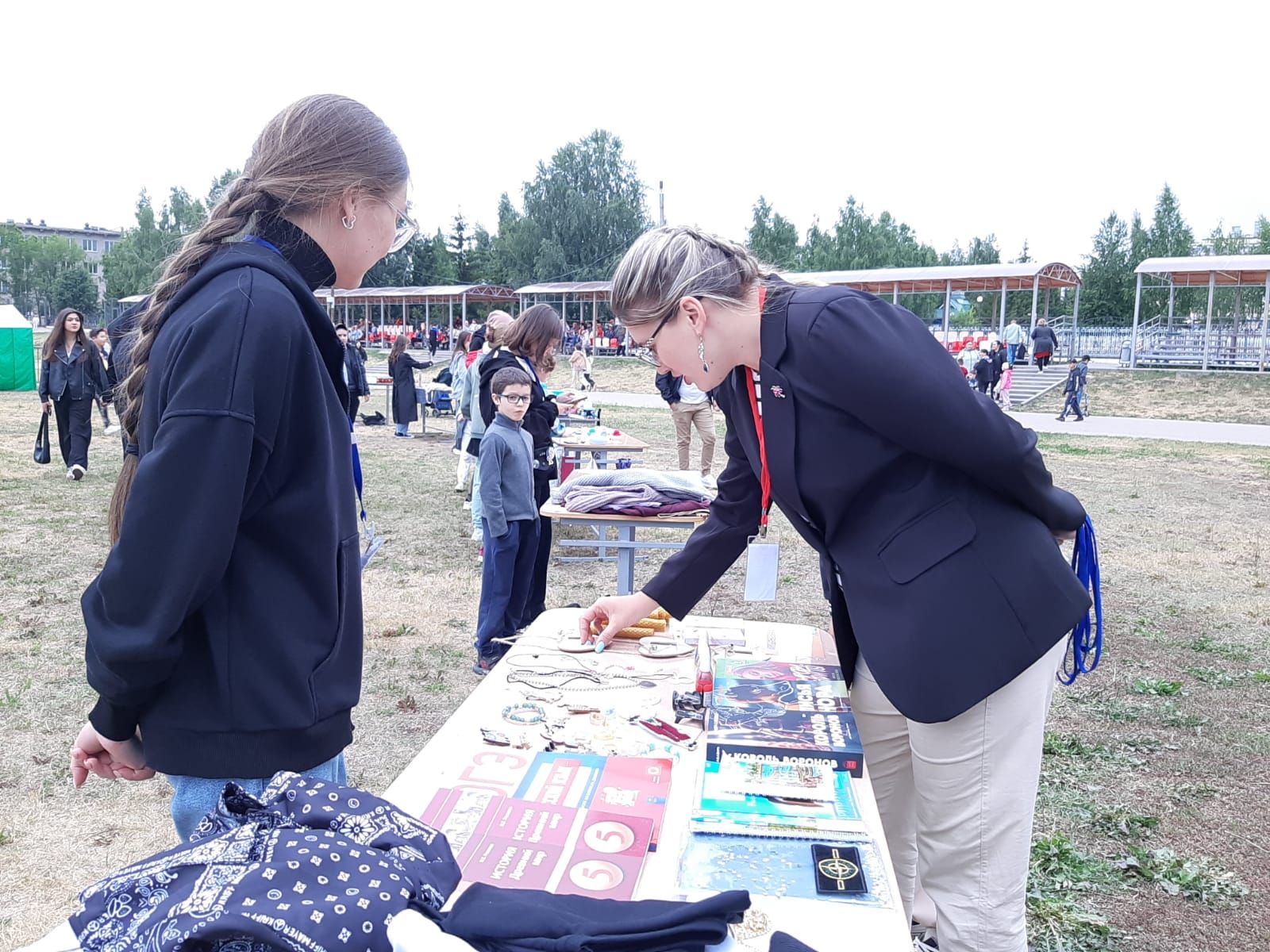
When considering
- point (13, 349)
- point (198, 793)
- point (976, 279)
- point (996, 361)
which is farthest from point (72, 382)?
point (976, 279)

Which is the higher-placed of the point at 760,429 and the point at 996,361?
the point at 760,429

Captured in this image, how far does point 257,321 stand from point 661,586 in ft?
3.86

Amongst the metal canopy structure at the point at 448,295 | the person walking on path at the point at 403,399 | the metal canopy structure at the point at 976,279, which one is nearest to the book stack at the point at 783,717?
the person walking on path at the point at 403,399

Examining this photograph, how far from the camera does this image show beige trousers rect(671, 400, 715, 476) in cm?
850

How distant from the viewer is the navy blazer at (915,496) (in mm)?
1444

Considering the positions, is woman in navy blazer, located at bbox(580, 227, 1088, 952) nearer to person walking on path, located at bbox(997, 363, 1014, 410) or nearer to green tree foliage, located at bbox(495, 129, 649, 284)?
person walking on path, located at bbox(997, 363, 1014, 410)

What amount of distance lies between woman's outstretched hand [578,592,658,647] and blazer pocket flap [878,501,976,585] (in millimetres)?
694

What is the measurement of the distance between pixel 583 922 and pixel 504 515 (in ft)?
11.1

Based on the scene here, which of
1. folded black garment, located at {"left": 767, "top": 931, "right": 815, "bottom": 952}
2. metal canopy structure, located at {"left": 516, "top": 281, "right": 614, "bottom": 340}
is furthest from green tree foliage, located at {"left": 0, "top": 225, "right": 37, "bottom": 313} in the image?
folded black garment, located at {"left": 767, "top": 931, "right": 815, "bottom": 952}

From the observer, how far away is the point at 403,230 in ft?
4.95

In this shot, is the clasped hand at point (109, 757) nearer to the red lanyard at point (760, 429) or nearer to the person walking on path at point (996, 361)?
the red lanyard at point (760, 429)

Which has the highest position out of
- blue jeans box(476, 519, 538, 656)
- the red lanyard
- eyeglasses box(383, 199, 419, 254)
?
eyeglasses box(383, 199, 419, 254)

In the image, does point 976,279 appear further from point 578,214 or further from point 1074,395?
point 578,214

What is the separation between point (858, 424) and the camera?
1525mm
